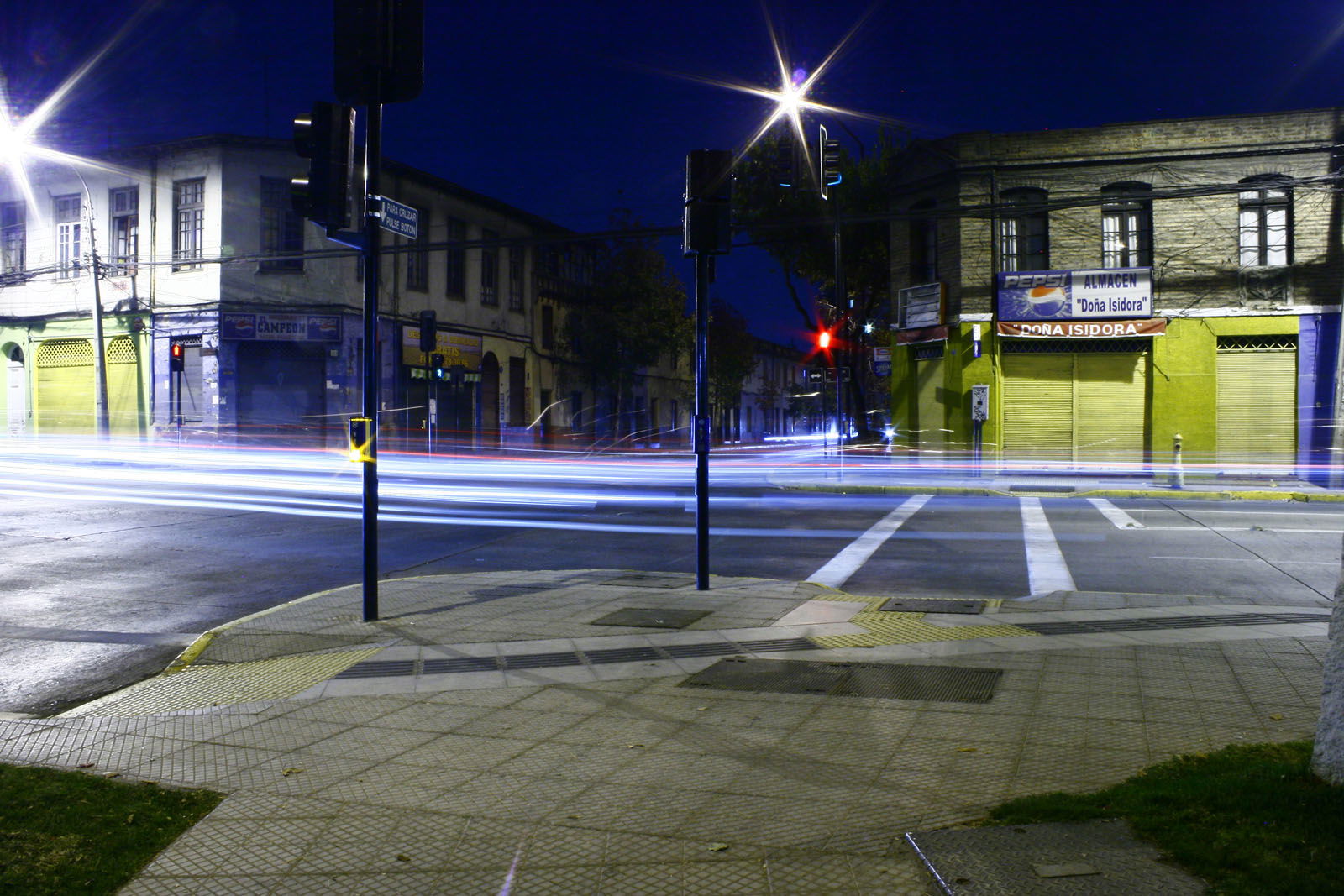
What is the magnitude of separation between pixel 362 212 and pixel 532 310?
117 ft

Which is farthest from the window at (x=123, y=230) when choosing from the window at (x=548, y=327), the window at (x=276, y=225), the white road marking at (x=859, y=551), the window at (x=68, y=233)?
the white road marking at (x=859, y=551)

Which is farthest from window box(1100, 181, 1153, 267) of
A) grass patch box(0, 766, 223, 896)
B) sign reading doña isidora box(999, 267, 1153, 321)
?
grass patch box(0, 766, 223, 896)

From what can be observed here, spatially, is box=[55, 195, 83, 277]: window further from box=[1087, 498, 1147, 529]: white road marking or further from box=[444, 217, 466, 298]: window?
box=[1087, 498, 1147, 529]: white road marking

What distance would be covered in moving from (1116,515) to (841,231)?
1776 cm

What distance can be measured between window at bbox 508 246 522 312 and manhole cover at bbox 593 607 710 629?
34.2 metres

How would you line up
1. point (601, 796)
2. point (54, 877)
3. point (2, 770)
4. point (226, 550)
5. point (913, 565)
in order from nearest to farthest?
point (54, 877), point (601, 796), point (2, 770), point (913, 565), point (226, 550)

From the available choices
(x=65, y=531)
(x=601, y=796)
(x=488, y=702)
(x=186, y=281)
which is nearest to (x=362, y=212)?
(x=488, y=702)

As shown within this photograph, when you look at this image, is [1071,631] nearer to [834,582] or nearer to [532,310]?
[834,582]

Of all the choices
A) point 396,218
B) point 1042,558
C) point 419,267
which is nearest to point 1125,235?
point 1042,558

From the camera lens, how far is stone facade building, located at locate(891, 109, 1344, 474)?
27.4 metres

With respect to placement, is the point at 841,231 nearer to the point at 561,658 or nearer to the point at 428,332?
the point at 428,332

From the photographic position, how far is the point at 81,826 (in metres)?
4.04

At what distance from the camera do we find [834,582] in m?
10.5

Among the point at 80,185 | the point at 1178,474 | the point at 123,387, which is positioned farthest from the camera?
the point at 80,185
